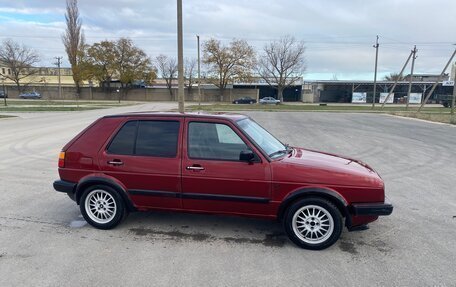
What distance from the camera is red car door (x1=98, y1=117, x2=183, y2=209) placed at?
162 inches

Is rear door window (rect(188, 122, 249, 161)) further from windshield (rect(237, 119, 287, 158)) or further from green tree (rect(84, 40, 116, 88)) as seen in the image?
green tree (rect(84, 40, 116, 88))

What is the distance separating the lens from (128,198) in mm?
4273

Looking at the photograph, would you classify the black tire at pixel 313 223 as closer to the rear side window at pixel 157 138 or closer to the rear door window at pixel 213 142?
the rear door window at pixel 213 142

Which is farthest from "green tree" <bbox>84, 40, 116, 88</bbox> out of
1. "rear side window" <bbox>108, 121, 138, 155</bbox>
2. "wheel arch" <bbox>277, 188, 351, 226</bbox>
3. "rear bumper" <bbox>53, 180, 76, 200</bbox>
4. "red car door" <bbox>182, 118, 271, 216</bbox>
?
"wheel arch" <bbox>277, 188, 351, 226</bbox>

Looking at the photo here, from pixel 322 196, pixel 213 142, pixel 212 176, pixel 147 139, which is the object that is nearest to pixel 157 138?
pixel 147 139

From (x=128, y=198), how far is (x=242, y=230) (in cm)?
156

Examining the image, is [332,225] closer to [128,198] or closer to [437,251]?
[437,251]

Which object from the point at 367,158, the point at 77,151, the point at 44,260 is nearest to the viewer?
the point at 44,260

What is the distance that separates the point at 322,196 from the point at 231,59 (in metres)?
64.5

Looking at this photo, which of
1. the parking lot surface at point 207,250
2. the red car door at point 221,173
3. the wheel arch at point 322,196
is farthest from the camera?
the red car door at point 221,173

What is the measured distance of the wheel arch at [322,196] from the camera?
3.75 m

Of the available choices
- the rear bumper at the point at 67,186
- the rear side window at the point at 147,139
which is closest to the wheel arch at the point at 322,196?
the rear side window at the point at 147,139

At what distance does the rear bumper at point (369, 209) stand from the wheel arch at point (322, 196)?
96mm

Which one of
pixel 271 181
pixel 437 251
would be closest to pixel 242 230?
pixel 271 181
